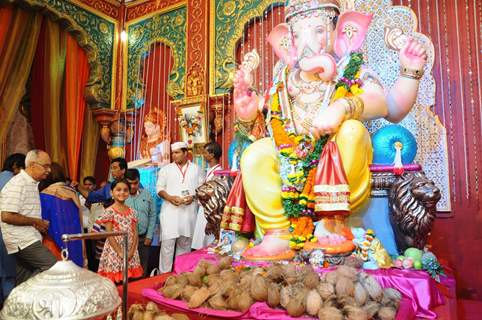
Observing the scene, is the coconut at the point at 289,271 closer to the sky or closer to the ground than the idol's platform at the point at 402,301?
closer to the sky

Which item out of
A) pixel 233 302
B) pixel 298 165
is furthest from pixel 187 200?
pixel 233 302

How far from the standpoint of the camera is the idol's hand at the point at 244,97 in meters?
2.86

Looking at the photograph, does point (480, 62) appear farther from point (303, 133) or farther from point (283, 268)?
point (283, 268)

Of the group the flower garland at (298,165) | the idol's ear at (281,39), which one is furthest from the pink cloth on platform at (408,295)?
the idol's ear at (281,39)

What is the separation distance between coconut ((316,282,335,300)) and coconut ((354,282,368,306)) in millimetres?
103

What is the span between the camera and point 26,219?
9.17 feet

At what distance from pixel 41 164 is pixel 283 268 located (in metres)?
1.96

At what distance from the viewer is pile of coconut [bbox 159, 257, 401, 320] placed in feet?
5.47

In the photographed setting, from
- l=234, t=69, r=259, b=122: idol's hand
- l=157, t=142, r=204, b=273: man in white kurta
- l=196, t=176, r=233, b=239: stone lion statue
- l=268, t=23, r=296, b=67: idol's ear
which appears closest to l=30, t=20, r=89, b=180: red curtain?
l=157, t=142, r=204, b=273: man in white kurta

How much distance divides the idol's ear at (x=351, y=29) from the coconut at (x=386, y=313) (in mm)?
1704

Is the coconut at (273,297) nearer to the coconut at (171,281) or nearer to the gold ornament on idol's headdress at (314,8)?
the coconut at (171,281)

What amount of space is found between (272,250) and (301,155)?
24.4 inches

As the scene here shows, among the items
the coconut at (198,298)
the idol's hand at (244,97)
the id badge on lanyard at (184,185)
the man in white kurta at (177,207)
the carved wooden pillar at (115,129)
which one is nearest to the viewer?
the coconut at (198,298)

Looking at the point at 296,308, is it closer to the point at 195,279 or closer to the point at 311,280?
the point at 311,280
